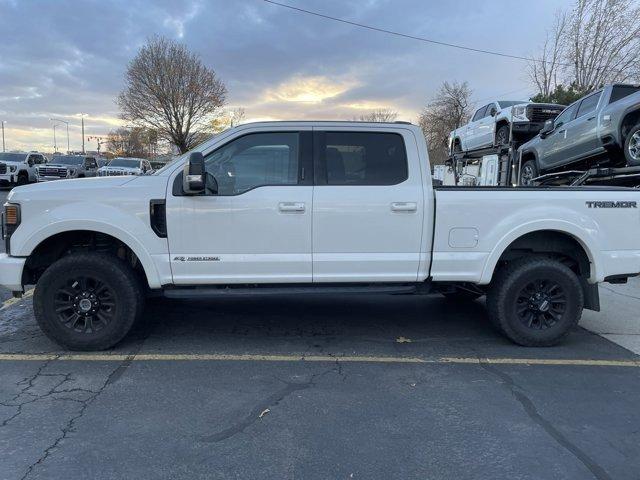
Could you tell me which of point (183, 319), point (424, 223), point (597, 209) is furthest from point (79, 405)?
point (597, 209)

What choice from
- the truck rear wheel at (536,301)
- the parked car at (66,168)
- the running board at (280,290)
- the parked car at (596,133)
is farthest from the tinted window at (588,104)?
the parked car at (66,168)

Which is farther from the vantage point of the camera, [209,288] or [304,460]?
[209,288]

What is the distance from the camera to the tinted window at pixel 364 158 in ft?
15.6

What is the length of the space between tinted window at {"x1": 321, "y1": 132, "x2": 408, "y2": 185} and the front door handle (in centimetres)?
36

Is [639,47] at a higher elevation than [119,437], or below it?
higher

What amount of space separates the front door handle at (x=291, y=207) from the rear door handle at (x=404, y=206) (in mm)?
830

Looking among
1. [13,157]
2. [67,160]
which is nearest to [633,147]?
[13,157]

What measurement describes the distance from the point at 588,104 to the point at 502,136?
476 centimetres

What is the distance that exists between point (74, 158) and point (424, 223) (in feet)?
95.0

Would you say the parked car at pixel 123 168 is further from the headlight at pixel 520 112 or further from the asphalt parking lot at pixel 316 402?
the asphalt parking lot at pixel 316 402

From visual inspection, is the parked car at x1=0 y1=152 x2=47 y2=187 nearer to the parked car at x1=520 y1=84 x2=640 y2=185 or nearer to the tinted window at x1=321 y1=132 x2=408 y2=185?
the parked car at x1=520 y1=84 x2=640 y2=185

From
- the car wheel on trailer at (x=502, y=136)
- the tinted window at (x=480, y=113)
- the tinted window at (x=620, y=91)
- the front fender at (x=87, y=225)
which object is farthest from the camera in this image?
the tinted window at (x=480, y=113)

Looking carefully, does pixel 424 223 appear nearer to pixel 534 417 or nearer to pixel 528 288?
pixel 528 288

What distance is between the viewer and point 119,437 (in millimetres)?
3262
